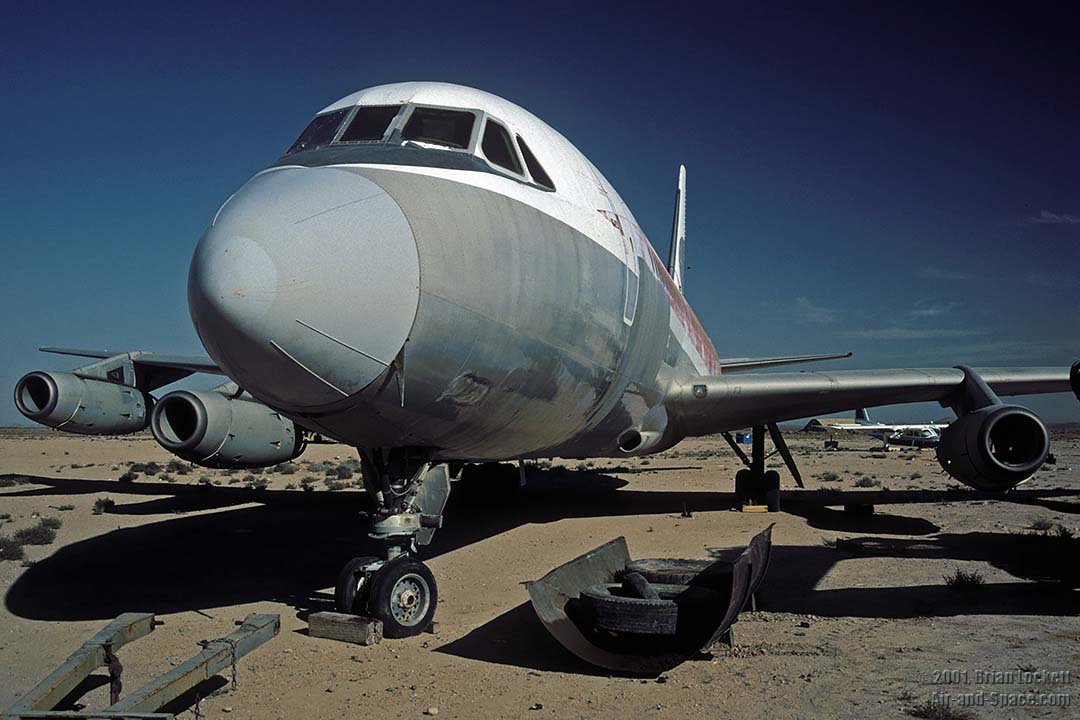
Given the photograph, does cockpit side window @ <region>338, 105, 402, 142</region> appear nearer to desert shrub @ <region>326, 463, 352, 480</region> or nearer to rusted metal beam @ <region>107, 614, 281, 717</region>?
rusted metal beam @ <region>107, 614, 281, 717</region>

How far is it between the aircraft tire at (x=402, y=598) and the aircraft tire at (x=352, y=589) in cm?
16

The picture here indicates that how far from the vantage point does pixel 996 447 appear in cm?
794

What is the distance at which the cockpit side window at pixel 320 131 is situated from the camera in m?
6.11

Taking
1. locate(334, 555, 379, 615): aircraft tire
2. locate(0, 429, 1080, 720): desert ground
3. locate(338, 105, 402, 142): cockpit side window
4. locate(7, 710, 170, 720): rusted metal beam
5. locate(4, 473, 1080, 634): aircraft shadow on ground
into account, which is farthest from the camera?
locate(4, 473, 1080, 634): aircraft shadow on ground

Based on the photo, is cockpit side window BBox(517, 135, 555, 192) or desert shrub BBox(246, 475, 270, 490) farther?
desert shrub BBox(246, 475, 270, 490)

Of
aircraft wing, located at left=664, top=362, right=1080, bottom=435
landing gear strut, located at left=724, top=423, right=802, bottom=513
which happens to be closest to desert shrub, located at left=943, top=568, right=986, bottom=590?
aircraft wing, located at left=664, top=362, right=1080, bottom=435

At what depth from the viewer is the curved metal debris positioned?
209 inches

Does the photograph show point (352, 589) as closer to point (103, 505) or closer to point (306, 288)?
point (306, 288)

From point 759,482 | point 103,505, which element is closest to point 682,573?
point 759,482

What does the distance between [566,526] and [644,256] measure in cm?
597

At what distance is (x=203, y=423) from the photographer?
11.1m

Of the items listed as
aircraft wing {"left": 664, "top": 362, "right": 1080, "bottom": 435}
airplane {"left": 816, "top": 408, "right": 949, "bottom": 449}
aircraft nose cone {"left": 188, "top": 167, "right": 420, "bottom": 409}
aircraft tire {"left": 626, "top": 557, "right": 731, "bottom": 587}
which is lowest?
airplane {"left": 816, "top": 408, "right": 949, "bottom": 449}

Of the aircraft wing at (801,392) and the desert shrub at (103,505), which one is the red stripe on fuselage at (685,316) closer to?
the aircraft wing at (801,392)

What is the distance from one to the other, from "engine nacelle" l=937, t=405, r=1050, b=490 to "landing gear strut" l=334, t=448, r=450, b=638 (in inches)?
206
